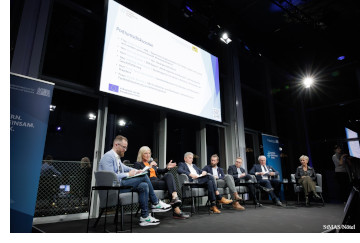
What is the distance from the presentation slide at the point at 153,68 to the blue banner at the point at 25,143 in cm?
97

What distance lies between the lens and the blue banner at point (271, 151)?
20.9 ft

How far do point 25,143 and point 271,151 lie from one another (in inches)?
241

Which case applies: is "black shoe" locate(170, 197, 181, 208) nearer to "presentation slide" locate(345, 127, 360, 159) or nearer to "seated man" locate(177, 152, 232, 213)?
"seated man" locate(177, 152, 232, 213)

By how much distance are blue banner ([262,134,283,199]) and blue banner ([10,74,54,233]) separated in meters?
5.63

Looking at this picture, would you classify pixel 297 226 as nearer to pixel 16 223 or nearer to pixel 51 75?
pixel 16 223

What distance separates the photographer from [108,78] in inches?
137

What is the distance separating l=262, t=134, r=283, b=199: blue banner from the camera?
20.9 ft

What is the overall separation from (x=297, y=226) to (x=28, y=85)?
11.4 ft

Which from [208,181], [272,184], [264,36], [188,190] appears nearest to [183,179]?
[188,190]

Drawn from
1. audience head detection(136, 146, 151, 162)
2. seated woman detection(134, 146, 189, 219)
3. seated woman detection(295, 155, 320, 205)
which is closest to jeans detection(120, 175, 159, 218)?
seated woman detection(134, 146, 189, 219)

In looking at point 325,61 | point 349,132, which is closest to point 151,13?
point 325,61

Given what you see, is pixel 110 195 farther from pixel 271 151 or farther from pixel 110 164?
pixel 271 151

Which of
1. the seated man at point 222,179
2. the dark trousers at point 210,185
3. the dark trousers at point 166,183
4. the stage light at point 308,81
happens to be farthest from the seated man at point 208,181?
the stage light at point 308,81

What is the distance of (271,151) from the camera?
6.54 meters
